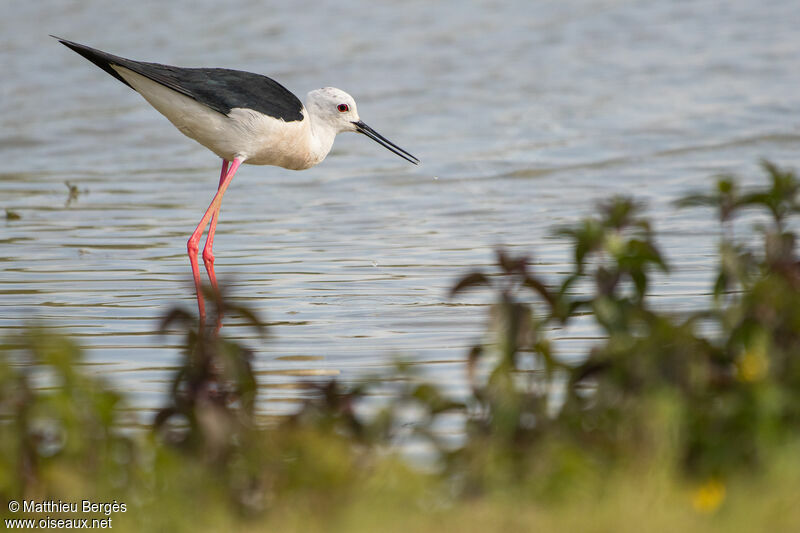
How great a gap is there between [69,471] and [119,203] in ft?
24.3

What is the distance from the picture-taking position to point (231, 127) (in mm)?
8078

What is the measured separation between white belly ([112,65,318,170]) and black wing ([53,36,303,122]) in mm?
55

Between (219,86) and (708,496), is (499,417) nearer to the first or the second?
(708,496)

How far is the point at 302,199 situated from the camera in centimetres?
1080

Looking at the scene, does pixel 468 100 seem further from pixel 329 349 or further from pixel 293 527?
pixel 293 527

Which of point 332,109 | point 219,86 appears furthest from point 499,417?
point 332,109

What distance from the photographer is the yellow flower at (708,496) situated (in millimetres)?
3406

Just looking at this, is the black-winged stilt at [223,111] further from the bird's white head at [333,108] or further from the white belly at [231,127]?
the bird's white head at [333,108]

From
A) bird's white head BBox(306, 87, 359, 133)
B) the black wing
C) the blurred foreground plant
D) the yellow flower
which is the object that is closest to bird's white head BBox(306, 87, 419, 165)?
bird's white head BBox(306, 87, 359, 133)


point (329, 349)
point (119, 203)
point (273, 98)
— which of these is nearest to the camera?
point (329, 349)

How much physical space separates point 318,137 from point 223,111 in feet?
3.68

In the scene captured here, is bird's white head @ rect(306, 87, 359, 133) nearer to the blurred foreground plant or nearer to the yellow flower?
the blurred foreground plant

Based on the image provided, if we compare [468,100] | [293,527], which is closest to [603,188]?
[468,100]

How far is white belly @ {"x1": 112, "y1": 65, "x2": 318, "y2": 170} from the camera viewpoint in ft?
25.9
